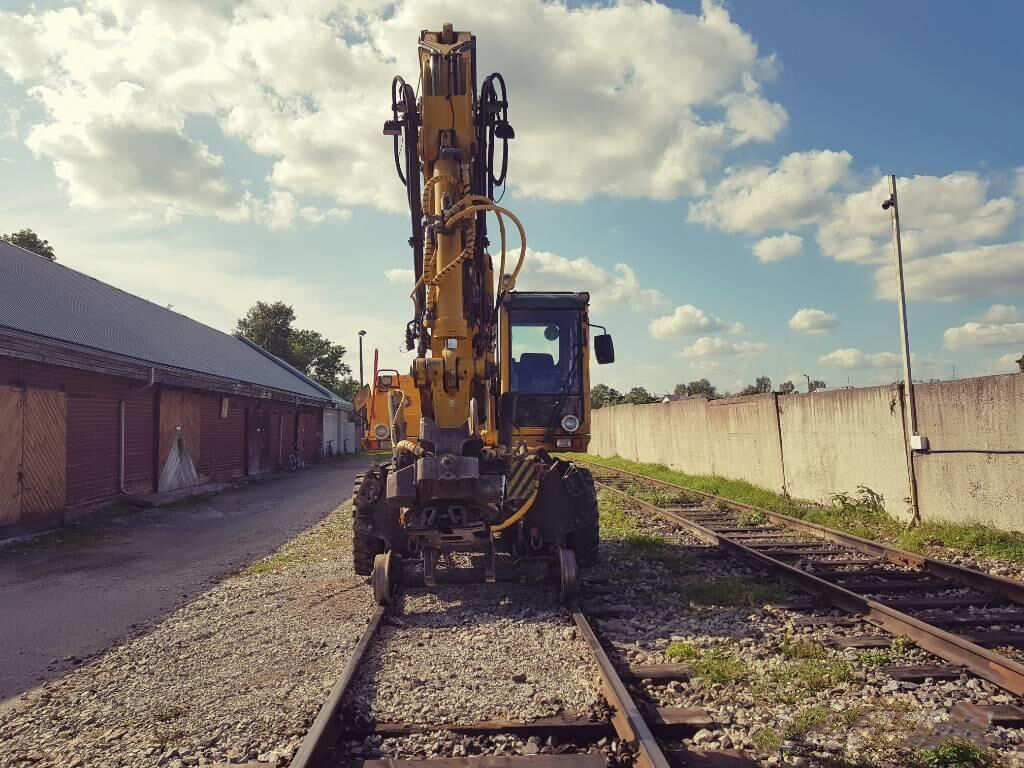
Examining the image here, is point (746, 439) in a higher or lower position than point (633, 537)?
higher

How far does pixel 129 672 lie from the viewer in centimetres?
558

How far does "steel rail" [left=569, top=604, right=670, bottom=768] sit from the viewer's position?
11.8ft

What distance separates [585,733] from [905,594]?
4749mm

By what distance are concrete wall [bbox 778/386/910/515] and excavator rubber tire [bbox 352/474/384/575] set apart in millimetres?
8669

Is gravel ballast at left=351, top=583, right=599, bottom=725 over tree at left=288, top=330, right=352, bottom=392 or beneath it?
beneath

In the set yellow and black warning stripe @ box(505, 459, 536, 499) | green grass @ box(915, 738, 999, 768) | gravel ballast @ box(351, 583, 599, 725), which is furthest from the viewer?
yellow and black warning stripe @ box(505, 459, 536, 499)

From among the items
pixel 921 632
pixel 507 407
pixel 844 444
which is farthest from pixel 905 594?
pixel 844 444

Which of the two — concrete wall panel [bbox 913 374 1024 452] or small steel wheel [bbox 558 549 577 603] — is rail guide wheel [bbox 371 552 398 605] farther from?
concrete wall panel [bbox 913 374 1024 452]

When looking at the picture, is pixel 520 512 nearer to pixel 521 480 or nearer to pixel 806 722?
pixel 521 480

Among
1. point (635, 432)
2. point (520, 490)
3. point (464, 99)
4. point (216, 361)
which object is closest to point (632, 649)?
point (520, 490)

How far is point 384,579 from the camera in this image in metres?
6.89

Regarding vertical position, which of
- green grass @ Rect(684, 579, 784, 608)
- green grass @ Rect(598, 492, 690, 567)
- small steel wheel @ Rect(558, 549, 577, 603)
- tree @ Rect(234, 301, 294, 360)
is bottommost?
green grass @ Rect(684, 579, 784, 608)

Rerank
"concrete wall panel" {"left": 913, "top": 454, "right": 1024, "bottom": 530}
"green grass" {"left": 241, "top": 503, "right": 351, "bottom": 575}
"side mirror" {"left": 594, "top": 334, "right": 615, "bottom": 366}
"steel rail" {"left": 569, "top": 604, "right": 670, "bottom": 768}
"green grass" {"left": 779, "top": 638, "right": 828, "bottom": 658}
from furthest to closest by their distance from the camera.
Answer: "green grass" {"left": 241, "top": 503, "right": 351, "bottom": 575}
"concrete wall panel" {"left": 913, "top": 454, "right": 1024, "bottom": 530}
"side mirror" {"left": 594, "top": 334, "right": 615, "bottom": 366}
"green grass" {"left": 779, "top": 638, "right": 828, "bottom": 658}
"steel rail" {"left": 569, "top": 604, "right": 670, "bottom": 768}

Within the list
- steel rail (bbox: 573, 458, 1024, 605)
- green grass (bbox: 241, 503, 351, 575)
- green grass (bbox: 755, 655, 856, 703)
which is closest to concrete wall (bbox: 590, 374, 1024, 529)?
steel rail (bbox: 573, 458, 1024, 605)
